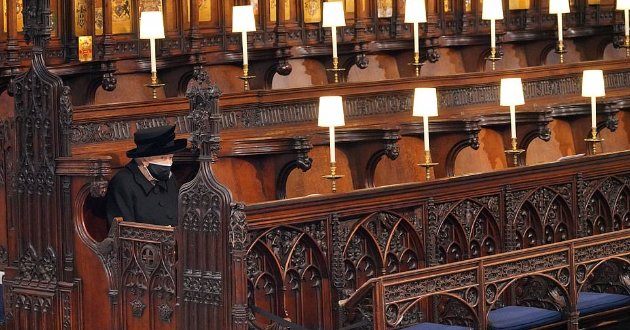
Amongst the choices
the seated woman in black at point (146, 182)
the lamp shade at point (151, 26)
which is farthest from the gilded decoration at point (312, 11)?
the seated woman in black at point (146, 182)

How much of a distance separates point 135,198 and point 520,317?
2353 mm

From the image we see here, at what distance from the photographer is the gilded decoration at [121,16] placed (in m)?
13.4

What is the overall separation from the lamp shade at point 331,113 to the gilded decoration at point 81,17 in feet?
8.30

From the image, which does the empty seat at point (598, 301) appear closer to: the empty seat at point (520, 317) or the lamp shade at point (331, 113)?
the empty seat at point (520, 317)

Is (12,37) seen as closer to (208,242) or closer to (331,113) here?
(331,113)

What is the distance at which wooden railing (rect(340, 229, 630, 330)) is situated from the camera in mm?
8781

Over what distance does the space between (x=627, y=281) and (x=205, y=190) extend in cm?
294

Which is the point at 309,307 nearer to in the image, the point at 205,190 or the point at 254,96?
the point at 205,190

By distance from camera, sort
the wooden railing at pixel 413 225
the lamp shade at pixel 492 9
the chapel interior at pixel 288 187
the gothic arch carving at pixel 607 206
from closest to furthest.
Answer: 1. the chapel interior at pixel 288 187
2. the wooden railing at pixel 413 225
3. the gothic arch carving at pixel 607 206
4. the lamp shade at pixel 492 9

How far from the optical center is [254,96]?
12102mm

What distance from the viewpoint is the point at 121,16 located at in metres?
13.4

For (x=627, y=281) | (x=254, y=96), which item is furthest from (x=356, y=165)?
(x=627, y=281)

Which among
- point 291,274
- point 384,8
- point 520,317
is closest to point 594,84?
point 520,317

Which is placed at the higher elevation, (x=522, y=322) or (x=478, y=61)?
→ (x=478, y=61)
